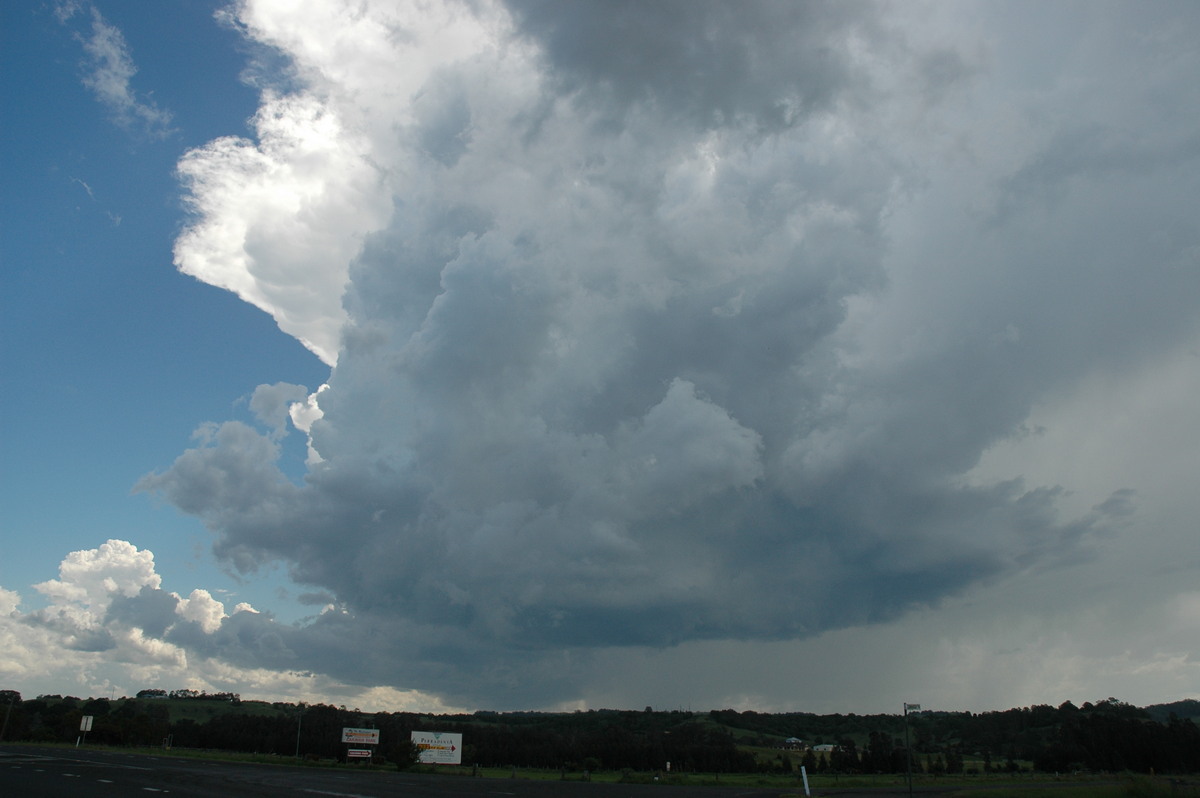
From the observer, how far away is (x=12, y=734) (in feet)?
440

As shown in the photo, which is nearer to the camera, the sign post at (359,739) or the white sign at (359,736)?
the sign post at (359,739)

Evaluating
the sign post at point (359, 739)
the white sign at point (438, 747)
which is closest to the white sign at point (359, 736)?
the sign post at point (359, 739)

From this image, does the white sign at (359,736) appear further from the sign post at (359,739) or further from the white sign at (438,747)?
the white sign at (438,747)

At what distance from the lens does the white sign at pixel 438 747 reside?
95.3m

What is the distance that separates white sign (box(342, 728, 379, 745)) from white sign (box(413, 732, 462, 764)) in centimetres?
504

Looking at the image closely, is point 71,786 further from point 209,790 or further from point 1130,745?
point 1130,745

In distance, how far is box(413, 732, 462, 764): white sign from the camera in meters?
95.3

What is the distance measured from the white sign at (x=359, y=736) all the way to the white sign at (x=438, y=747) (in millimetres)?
5040

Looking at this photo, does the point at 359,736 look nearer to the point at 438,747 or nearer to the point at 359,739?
the point at 359,739

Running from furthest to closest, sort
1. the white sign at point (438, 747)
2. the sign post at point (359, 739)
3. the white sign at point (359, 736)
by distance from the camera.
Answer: the white sign at point (438, 747), the white sign at point (359, 736), the sign post at point (359, 739)

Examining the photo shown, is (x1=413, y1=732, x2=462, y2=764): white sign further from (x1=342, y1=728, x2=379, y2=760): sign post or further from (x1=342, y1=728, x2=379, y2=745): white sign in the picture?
(x1=342, y1=728, x2=379, y2=760): sign post

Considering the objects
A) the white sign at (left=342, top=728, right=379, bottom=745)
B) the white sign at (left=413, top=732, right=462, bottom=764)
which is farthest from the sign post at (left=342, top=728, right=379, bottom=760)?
the white sign at (left=413, top=732, right=462, bottom=764)

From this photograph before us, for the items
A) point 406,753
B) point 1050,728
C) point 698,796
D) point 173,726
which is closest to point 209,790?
point 698,796

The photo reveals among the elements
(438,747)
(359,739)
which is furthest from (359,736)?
(438,747)
